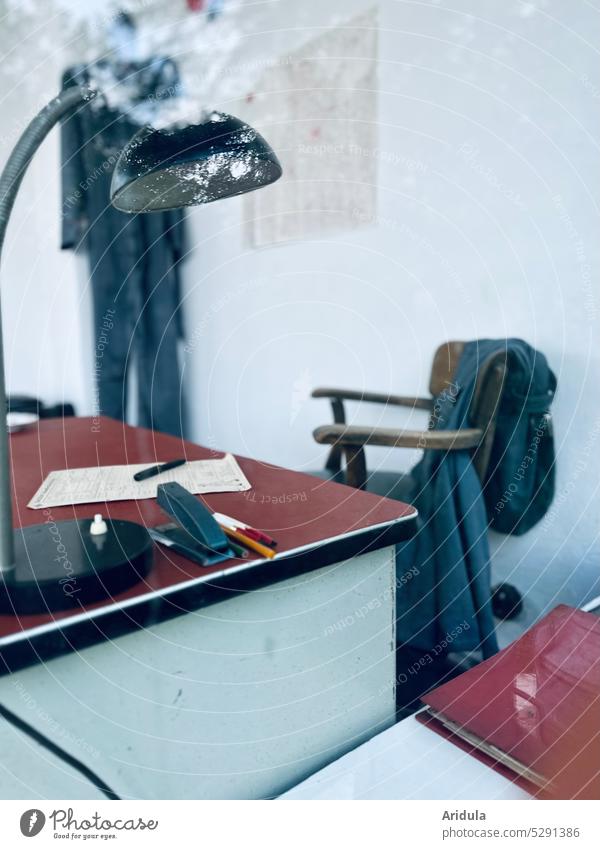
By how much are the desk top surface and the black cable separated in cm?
7

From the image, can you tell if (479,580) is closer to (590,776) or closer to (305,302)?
(590,776)

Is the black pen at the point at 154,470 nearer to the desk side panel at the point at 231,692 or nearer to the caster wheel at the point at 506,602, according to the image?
the desk side panel at the point at 231,692

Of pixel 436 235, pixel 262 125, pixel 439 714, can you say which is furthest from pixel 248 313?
pixel 439 714

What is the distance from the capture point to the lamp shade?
474mm

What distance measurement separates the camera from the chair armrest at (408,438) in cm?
98

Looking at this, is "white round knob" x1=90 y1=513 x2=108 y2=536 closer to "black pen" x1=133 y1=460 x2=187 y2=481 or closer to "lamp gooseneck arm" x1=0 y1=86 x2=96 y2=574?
"lamp gooseneck arm" x1=0 y1=86 x2=96 y2=574

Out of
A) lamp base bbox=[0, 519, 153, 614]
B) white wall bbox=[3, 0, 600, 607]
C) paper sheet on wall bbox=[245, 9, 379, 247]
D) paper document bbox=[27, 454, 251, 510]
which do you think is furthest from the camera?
paper sheet on wall bbox=[245, 9, 379, 247]

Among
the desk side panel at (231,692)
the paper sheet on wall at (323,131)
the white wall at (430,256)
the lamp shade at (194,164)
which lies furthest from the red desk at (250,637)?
the paper sheet on wall at (323,131)

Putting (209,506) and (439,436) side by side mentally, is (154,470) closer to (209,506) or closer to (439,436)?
(209,506)

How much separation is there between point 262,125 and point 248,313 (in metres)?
0.58

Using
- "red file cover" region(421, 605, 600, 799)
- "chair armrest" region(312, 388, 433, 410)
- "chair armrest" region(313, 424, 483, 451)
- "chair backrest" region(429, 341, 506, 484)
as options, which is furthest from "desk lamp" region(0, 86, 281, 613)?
"chair armrest" region(312, 388, 433, 410)

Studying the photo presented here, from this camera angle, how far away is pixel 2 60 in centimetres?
196

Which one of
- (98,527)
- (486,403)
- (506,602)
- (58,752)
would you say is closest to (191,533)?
(98,527)
